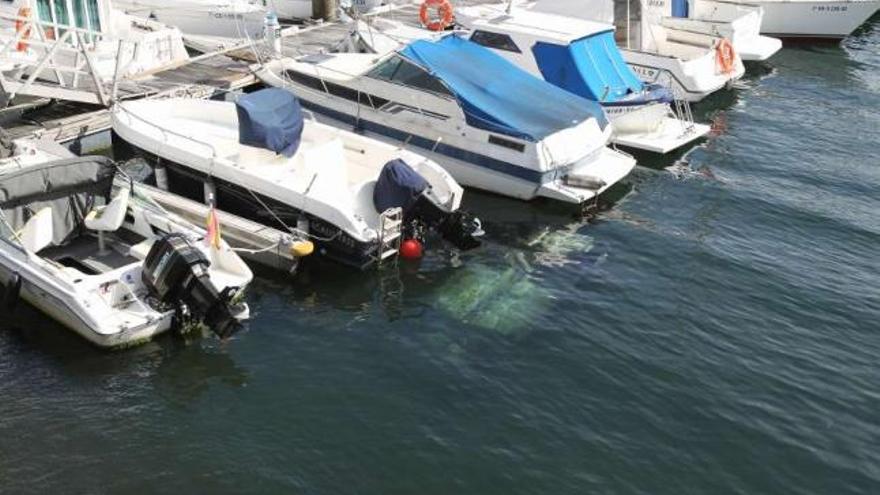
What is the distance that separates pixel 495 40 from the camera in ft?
69.9

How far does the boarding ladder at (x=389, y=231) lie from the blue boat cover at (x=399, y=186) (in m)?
0.20

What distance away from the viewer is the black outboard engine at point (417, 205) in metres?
14.4

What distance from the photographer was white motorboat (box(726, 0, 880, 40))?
1267 inches

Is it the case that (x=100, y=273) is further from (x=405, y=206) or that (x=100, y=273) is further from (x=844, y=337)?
(x=844, y=337)

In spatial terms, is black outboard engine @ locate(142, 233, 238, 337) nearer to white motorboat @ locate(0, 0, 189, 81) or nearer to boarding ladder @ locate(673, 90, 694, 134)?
white motorboat @ locate(0, 0, 189, 81)

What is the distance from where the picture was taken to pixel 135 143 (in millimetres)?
15438

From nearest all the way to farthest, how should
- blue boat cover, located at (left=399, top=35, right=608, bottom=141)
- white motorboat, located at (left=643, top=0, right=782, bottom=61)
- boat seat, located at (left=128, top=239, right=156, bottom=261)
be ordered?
boat seat, located at (left=128, top=239, right=156, bottom=261), blue boat cover, located at (left=399, top=35, right=608, bottom=141), white motorboat, located at (left=643, top=0, right=782, bottom=61)

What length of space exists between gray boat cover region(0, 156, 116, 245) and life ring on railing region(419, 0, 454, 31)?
14.4 meters

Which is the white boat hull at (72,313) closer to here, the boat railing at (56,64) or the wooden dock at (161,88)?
the wooden dock at (161,88)

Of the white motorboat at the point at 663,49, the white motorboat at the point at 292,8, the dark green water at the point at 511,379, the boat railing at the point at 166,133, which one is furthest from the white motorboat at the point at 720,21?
the boat railing at the point at 166,133

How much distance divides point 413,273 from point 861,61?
81.7ft

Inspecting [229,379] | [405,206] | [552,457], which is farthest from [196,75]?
[552,457]

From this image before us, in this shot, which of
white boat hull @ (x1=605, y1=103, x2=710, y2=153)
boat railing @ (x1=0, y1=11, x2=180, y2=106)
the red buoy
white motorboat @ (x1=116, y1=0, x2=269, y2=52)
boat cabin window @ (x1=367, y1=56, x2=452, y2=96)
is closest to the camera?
the red buoy

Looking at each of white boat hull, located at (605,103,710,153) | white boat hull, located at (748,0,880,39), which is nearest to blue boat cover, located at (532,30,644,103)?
white boat hull, located at (605,103,710,153)
